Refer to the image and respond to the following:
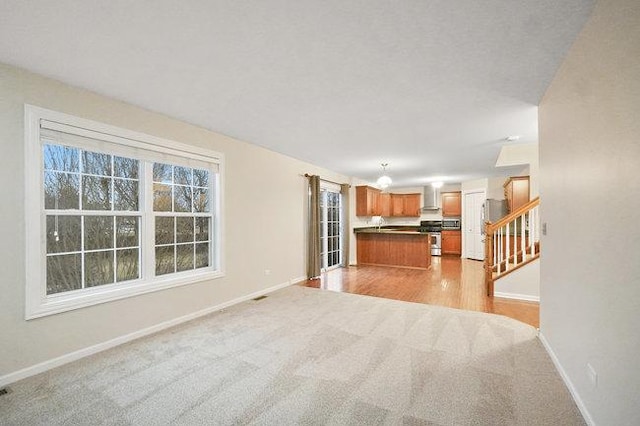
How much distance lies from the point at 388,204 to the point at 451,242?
2.49 m

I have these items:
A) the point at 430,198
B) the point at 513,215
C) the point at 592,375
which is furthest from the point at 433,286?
the point at 430,198

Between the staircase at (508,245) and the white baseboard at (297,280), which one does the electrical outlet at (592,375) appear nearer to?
the staircase at (508,245)

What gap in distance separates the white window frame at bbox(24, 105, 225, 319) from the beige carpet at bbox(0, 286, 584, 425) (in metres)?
0.56

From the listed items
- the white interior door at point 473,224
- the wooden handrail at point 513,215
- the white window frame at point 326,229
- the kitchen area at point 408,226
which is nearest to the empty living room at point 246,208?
the wooden handrail at point 513,215

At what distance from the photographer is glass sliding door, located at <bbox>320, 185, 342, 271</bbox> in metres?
6.96

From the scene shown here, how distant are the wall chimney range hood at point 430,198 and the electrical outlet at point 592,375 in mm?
8417

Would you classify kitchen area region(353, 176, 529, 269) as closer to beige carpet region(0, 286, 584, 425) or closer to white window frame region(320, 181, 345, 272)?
white window frame region(320, 181, 345, 272)

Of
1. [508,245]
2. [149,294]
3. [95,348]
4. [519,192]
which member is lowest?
[95,348]

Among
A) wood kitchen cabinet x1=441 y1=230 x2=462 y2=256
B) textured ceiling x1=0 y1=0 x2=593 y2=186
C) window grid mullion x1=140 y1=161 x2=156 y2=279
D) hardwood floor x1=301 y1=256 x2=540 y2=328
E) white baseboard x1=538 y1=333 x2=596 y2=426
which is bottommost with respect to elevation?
hardwood floor x1=301 y1=256 x2=540 y2=328

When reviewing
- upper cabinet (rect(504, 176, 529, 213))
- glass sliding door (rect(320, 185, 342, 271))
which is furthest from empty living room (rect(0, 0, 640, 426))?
glass sliding door (rect(320, 185, 342, 271))

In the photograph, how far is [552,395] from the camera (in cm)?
202

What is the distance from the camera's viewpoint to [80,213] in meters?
2.69

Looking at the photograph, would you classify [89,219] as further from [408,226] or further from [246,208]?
[408,226]

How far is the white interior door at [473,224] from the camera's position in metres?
8.65
